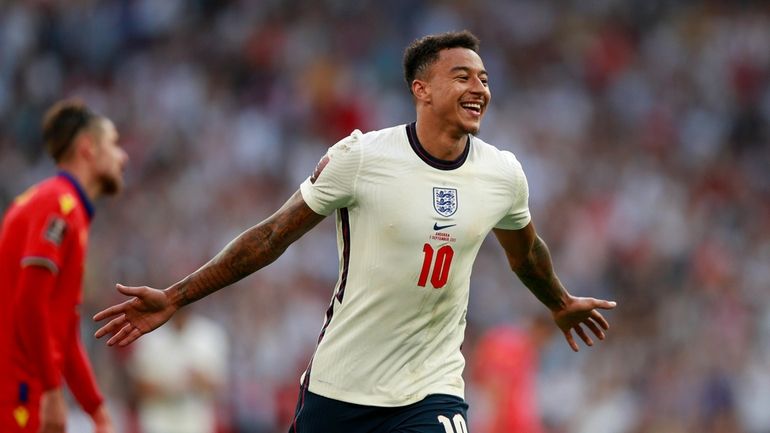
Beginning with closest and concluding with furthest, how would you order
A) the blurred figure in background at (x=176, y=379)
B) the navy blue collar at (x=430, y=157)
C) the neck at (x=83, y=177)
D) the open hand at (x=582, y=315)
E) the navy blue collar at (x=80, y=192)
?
the navy blue collar at (x=430, y=157)
the open hand at (x=582, y=315)
the navy blue collar at (x=80, y=192)
the neck at (x=83, y=177)
the blurred figure in background at (x=176, y=379)

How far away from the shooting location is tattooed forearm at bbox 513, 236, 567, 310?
6.70 meters

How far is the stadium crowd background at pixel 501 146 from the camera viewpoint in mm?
14789

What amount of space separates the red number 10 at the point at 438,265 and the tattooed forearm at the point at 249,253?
1.63ft

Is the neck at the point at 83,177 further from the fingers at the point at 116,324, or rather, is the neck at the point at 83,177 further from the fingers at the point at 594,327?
the fingers at the point at 594,327

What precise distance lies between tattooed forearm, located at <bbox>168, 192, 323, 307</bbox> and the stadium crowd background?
7.40 m

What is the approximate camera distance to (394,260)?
237 inches

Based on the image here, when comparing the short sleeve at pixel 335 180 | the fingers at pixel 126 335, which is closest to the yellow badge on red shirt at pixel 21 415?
the fingers at pixel 126 335

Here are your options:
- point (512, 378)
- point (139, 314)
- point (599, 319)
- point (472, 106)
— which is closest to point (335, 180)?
point (472, 106)

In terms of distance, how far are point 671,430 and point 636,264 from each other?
2419 millimetres

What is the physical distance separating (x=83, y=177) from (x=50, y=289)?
806mm

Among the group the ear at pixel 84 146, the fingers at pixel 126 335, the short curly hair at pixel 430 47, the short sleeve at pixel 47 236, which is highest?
the short curly hair at pixel 430 47

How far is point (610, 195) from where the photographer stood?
56.4 ft

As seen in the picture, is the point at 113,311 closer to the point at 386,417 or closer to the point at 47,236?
the point at 386,417

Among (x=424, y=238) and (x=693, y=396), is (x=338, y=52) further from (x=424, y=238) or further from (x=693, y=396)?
(x=424, y=238)
